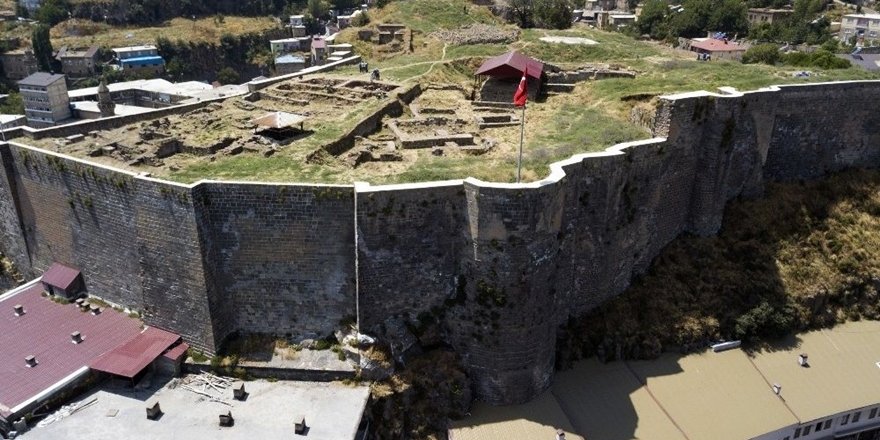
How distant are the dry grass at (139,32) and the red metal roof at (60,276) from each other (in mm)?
70127

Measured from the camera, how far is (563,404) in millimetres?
19031

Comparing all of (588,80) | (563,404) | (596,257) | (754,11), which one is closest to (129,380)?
(563,404)

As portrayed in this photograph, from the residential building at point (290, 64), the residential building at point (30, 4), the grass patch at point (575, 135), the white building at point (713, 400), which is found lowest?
the white building at point (713, 400)

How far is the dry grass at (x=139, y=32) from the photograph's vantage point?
273 feet

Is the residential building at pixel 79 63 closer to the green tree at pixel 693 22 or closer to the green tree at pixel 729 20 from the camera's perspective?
the green tree at pixel 693 22

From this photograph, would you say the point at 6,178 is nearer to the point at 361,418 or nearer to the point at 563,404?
the point at 361,418

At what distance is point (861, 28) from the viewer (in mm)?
79312

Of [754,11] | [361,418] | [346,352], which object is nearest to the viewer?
[361,418]

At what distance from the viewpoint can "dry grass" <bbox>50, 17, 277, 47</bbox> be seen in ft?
273

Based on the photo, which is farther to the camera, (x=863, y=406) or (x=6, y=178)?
(x=6, y=178)

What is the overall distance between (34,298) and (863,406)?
87.8 ft

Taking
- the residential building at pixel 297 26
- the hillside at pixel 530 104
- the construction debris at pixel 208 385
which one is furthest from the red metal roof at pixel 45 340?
the residential building at pixel 297 26

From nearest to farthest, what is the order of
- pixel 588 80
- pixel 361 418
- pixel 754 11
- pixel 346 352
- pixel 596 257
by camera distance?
1. pixel 361 418
2. pixel 346 352
3. pixel 596 257
4. pixel 588 80
5. pixel 754 11

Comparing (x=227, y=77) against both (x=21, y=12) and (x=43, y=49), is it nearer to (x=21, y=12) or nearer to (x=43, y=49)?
(x=43, y=49)
